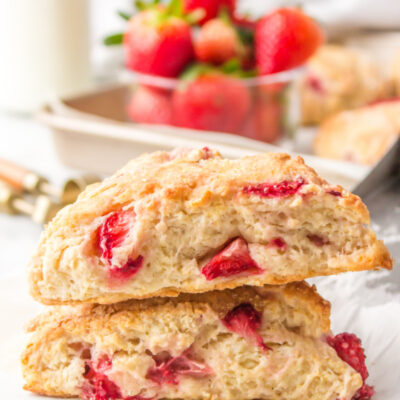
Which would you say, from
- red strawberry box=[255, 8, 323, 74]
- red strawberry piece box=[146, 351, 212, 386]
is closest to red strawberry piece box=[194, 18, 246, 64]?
red strawberry box=[255, 8, 323, 74]

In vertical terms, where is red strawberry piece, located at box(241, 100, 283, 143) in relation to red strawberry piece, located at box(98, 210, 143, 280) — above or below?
below

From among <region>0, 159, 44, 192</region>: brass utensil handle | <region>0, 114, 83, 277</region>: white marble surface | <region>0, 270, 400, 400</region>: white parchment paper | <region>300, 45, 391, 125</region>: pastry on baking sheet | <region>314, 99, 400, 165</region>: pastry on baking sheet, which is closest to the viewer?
<region>0, 270, 400, 400</region>: white parchment paper

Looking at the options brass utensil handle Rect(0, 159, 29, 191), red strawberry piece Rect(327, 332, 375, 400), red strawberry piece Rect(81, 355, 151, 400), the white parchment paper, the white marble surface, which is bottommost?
the white marble surface

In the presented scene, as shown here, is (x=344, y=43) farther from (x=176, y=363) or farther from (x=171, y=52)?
(x=176, y=363)

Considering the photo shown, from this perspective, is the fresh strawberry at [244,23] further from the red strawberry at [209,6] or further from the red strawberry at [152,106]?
the red strawberry at [152,106]

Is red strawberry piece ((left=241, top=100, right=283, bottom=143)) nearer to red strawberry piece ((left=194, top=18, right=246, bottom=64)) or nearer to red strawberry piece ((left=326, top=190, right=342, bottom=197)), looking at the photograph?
red strawberry piece ((left=194, top=18, right=246, bottom=64))

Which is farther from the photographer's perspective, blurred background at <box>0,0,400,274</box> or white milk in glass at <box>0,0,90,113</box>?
white milk in glass at <box>0,0,90,113</box>

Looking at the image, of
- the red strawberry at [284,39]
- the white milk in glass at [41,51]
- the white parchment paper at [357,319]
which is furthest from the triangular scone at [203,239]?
the white milk in glass at [41,51]
